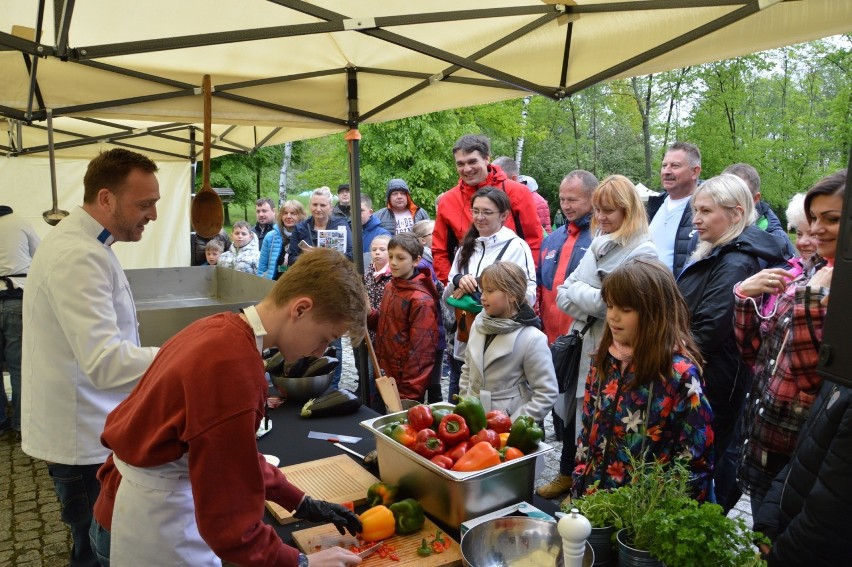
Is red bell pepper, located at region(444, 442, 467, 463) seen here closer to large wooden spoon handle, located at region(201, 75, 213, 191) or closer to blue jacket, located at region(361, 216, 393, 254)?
large wooden spoon handle, located at region(201, 75, 213, 191)

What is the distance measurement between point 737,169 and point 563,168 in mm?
21006

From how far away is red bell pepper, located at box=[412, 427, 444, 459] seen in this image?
189 centimetres

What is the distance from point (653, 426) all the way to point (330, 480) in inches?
45.7

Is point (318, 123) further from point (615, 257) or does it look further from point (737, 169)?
point (737, 169)

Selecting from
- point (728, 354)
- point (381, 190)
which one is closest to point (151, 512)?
point (728, 354)

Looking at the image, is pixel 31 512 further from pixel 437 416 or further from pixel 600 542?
pixel 600 542

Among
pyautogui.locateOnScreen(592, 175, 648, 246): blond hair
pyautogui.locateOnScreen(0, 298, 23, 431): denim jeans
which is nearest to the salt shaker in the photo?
pyautogui.locateOnScreen(592, 175, 648, 246): blond hair

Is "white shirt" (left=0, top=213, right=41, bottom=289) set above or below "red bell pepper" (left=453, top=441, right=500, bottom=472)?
above

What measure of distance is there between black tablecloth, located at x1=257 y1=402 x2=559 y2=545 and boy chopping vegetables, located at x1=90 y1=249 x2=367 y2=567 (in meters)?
0.79

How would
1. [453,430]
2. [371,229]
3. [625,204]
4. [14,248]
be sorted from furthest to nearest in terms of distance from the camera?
1. [371,229]
2. [14,248]
3. [625,204]
4. [453,430]

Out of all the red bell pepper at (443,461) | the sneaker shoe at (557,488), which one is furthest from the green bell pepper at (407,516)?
the sneaker shoe at (557,488)

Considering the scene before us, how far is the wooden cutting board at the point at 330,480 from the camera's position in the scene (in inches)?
79.1

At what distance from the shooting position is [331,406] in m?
2.91

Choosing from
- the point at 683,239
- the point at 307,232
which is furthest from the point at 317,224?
the point at 683,239
